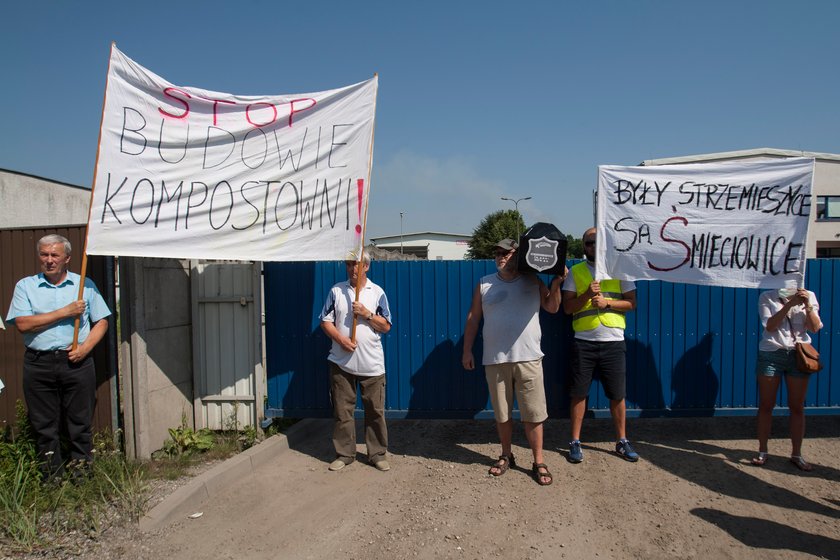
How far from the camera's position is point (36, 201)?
68.0ft

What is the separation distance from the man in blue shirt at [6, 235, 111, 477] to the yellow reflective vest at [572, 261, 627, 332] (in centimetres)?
406

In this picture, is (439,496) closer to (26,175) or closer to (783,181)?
(783,181)

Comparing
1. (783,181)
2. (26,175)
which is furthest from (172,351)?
(26,175)

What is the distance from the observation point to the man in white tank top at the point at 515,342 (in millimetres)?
4426

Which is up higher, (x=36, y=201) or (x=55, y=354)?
(x=36, y=201)

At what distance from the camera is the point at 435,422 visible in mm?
6172

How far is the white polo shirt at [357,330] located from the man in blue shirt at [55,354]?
1892 mm

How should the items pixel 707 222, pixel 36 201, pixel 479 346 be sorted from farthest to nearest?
pixel 36 201, pixel 479 346, pixel 707 222

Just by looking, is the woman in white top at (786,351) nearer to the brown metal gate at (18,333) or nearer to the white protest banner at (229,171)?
the white protest banner at (229,171)

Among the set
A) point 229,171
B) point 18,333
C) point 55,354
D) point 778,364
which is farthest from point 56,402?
point 778,364

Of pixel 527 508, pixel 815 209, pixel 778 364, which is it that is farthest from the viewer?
pixel 815 209

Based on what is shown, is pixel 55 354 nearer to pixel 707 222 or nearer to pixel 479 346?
pixel 479 346

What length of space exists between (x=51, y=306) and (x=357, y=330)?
241cm

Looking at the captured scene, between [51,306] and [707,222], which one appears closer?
[51,306]
